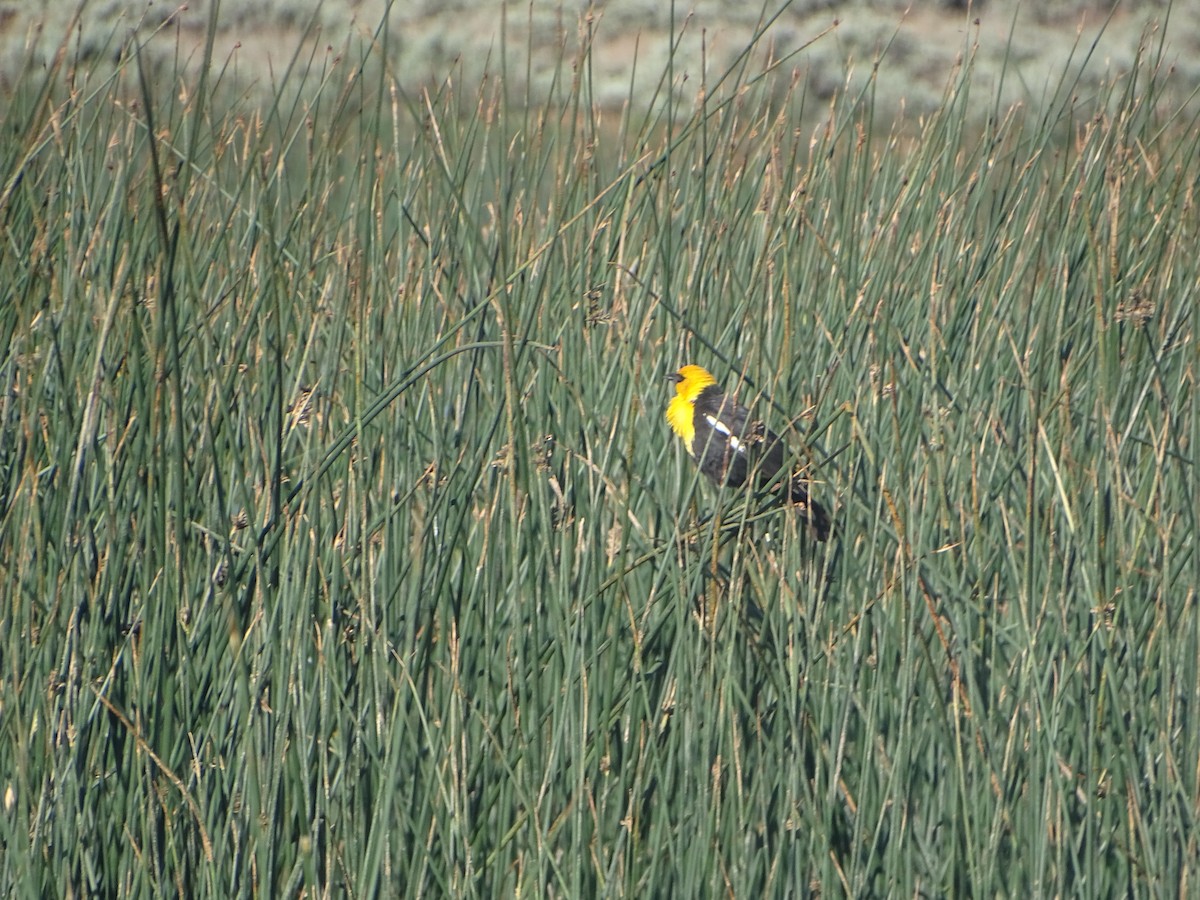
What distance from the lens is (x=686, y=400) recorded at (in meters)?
2.42

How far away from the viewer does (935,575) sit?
1.46 m

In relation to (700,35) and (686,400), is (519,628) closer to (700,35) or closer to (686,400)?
(686,400)

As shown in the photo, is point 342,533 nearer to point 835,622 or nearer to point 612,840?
point 612,840

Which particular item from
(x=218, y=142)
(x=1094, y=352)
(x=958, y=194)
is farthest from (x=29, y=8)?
(x=1094, y=352)

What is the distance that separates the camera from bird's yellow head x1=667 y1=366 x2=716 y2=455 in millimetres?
2287

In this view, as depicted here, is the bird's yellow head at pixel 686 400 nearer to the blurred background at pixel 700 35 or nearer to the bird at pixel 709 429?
the bird at pixel 709 429

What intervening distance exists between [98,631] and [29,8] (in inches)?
287

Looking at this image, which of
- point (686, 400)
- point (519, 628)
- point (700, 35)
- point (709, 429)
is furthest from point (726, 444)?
point (700, 35)

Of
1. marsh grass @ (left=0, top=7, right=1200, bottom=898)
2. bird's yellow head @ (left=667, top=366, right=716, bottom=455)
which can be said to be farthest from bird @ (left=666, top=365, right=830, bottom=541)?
marsh grass @ (left=0, top=7, right=1200, bottom=898)

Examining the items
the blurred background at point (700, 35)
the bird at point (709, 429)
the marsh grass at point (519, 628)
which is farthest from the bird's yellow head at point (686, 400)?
the blurred background at point (700, 35)

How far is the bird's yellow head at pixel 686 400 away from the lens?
7.50ft

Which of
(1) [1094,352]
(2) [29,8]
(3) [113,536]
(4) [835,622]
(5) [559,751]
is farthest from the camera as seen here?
(2) [29,8]

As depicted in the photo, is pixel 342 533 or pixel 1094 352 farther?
pixel 1094 352

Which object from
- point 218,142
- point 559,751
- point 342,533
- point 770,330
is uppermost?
point 218,142
